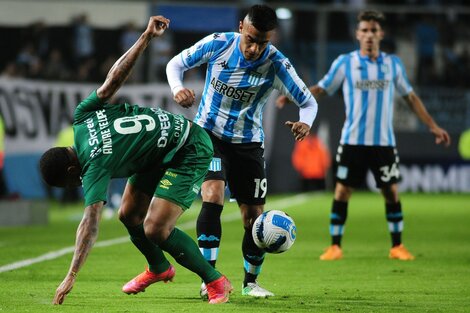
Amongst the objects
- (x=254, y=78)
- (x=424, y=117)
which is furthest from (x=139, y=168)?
(x=424, y=117)

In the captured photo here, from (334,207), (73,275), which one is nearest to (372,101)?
(334,207)

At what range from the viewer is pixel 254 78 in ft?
26.5

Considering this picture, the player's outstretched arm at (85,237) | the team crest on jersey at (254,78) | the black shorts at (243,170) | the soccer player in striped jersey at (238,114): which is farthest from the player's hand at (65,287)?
the team crest on jersey at (254,78)

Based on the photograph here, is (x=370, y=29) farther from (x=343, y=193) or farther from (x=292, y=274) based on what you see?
(x=292, y=274)

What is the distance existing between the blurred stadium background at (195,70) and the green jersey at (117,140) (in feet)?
46.3

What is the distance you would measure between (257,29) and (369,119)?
3702 millimetres

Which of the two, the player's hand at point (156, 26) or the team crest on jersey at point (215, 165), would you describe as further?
the team crest on jersey at point (215, 165)

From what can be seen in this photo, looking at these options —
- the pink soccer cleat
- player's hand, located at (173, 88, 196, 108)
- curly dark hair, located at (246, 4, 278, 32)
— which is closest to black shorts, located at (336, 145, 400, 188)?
curly dark hair, located at (246, 4, 278, 32)

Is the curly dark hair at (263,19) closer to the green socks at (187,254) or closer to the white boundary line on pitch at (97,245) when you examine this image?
the green socks at (187,254)

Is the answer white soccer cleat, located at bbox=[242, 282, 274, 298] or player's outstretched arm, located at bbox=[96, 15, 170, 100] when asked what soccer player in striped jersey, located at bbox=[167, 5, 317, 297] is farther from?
player's outstretched arm, located at bbox=[96, 15, 170, 100]

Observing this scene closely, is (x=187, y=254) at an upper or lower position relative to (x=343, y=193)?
upper

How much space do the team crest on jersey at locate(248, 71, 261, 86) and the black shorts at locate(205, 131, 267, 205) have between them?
48cm

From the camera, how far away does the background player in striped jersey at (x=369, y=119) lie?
36.6 ft

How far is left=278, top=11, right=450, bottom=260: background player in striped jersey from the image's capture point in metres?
11.1
